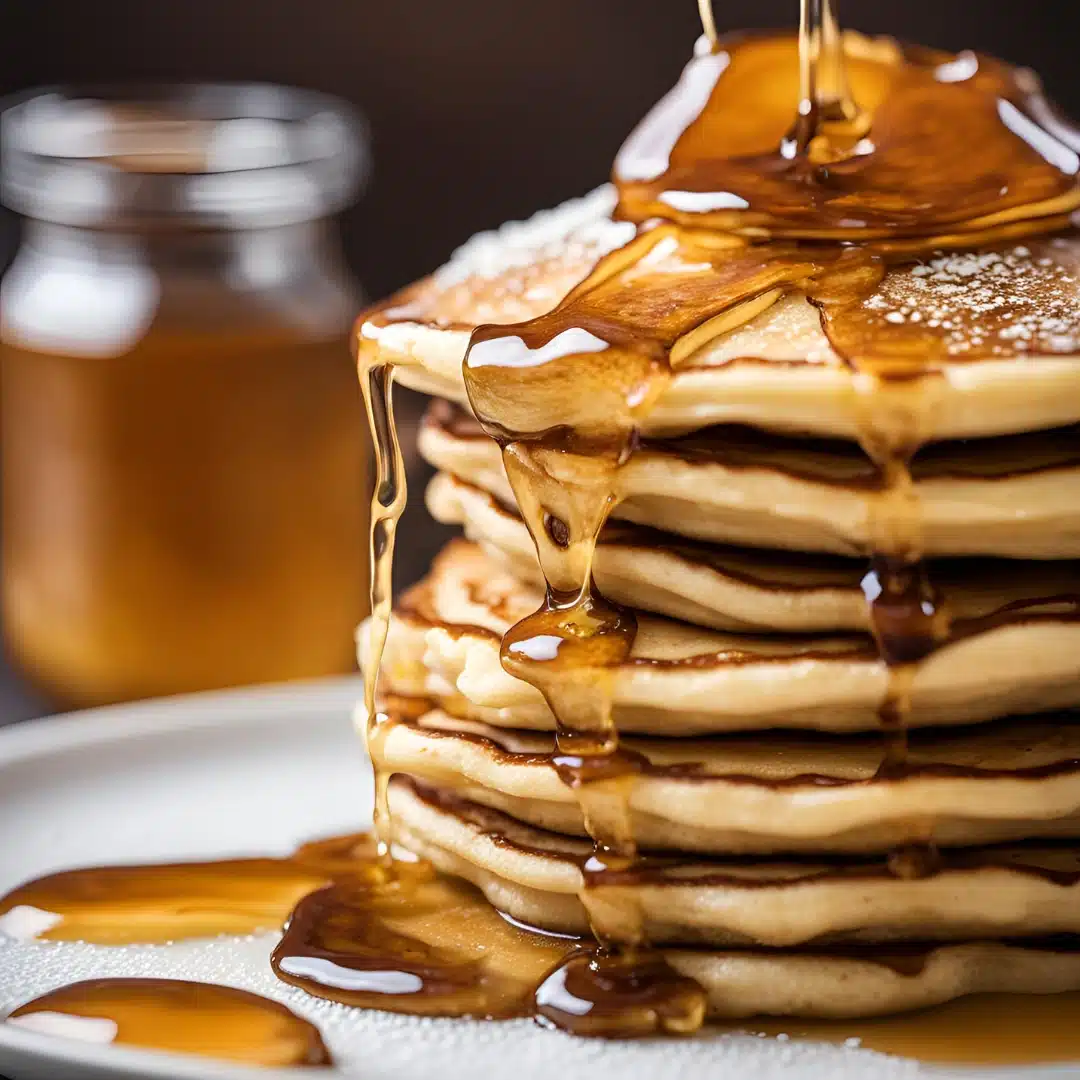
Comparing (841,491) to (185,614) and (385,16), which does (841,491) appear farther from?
(385,16)

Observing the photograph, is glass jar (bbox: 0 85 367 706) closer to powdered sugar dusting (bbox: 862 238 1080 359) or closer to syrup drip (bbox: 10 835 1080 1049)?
syrup drip (bbox: 10 835 1080 1049)

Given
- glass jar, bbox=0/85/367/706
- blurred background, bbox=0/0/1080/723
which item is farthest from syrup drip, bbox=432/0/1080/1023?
blurred background, bbox=0/0/1080/723

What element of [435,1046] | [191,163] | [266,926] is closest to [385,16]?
[191,163]

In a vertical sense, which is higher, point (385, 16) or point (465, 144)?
point (385, 16)

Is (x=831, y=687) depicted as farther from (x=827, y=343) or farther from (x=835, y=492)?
(x=827, y=343)

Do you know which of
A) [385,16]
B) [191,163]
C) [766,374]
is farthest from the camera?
[385,16]

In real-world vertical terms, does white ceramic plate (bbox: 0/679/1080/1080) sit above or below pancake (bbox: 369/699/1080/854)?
below

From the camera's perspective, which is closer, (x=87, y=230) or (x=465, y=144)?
(x=87, y=230)
